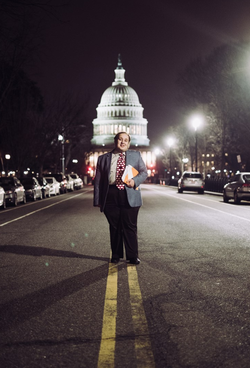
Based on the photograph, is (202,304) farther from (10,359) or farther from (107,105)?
(107,105)

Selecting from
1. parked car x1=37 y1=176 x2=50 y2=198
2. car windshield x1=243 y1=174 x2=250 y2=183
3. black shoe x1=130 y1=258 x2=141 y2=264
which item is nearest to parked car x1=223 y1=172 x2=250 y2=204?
car windshield x1=243 y1=174 x2=250 y2=183

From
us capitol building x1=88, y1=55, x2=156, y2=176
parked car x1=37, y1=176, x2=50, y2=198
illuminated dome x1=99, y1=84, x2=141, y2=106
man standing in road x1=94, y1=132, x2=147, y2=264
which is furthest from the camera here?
illuminated dome x1=99, y1=84, x2=141, y2=106

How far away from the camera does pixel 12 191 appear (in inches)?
949

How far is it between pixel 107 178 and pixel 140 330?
11.0 feet

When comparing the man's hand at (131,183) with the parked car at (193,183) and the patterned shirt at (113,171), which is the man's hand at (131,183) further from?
the parked car at (193,183)

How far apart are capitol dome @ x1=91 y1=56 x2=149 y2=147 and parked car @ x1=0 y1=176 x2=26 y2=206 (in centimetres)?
12361

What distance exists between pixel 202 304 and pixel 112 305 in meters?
0.85

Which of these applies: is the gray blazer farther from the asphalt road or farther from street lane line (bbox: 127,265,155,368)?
street lane line (bbox: 127,265,155,368)

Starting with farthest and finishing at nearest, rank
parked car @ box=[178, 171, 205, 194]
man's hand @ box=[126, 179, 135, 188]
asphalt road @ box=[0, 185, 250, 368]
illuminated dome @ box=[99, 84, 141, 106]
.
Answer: illuminated dome @ box=[99, 84, 141, 106]
parked car @ box=[178, 171, 205, 194]
man's hand @ box=[126, 179, 135, 188]
asphalt road @ box=[0, 185, 250, 368]

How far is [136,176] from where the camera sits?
7387 mm

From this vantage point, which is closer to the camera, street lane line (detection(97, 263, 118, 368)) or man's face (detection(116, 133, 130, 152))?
street lane line (detection(97, 263, 118, 368))

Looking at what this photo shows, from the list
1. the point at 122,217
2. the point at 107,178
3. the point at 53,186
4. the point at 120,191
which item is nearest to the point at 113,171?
the point at 107,178

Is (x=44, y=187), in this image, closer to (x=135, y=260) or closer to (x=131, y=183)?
(x=135, y=260)

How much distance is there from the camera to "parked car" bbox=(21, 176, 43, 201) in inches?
1156
